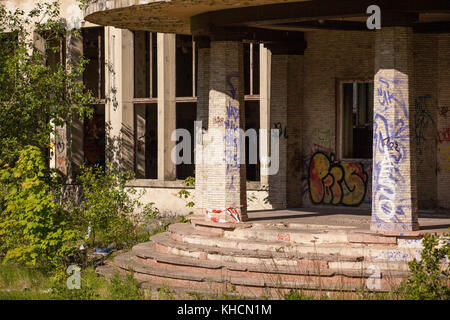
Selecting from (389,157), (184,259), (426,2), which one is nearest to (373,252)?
(389,157)

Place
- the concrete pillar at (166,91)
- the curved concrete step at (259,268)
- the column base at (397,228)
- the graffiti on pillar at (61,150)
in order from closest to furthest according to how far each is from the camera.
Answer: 1. the curved concrete step at (259,268)
2. the column base at (397,228)
3. the concrete pillar at (166,91)
4. the graffiti on pillar at (61,150)

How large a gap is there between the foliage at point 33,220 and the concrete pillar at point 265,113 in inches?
268

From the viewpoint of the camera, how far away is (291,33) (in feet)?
64.5

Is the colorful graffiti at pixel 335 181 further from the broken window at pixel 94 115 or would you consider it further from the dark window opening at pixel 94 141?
the dark window opening at pixel 94 141

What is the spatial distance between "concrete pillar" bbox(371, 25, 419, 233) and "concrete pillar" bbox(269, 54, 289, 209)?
5.58 m

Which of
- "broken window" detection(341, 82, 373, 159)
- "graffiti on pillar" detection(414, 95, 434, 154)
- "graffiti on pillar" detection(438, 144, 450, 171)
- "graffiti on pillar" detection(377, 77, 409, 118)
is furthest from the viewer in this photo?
"broken window" detection(341, 82, 373, 159)

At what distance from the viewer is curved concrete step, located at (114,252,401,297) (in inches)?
514

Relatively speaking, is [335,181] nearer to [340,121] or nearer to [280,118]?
[340,121]

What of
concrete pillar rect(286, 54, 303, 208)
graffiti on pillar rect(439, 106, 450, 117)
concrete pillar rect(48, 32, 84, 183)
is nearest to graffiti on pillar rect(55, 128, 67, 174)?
concrete pillar rect(48, 32, 84, 183)

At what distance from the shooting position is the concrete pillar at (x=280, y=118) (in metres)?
19.7

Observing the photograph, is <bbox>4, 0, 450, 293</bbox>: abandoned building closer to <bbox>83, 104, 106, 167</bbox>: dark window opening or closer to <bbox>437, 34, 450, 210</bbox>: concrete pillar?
<bbox>437, 34, 450, 210</bbox>: concrete pillar
